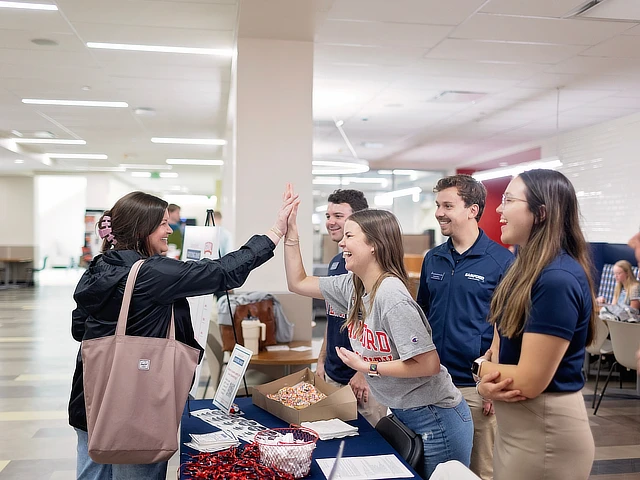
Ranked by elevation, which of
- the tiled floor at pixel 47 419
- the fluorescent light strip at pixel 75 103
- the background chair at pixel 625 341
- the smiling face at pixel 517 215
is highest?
the fluorescent light strip at pixel 75 103

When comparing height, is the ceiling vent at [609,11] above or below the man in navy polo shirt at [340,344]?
above

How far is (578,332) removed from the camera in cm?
177

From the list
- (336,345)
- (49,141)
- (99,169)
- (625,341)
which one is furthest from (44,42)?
(99,169)

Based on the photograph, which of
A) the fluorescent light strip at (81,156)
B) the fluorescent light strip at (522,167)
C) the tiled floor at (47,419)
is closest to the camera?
the tiled floor at (47,419)

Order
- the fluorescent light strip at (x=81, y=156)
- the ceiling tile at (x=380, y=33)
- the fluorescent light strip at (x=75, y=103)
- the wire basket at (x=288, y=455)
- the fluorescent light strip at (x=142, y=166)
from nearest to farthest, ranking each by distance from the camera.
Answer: the wire basket at (x=288, y=455)
the ceiling tile at (x=380, y=33)
the fluorescent light strip at (x=75, y=103)
the fluorescent light strip at (x=81, y=156)
the fluorescent light strip at (x=142, y=166)

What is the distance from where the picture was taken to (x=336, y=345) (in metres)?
2.93

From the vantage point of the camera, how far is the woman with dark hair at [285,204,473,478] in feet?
6.59

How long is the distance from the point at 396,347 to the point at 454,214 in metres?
1.00

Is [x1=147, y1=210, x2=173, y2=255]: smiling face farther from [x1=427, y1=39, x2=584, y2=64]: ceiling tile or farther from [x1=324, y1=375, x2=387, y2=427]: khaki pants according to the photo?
[x1=427, y1=39, x2=584, y2=64]: ceiling tile

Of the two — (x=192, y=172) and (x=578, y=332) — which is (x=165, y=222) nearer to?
(x=578, y=332)

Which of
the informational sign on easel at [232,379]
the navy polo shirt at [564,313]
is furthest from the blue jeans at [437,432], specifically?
the informational sign on easel at [232,379]

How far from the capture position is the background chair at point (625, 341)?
17.3 feet

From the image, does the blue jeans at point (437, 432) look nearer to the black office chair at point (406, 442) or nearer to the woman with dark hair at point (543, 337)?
the black office chair at point (406, 442)

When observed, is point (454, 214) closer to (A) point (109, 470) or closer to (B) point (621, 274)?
(A) point (109, 470)
